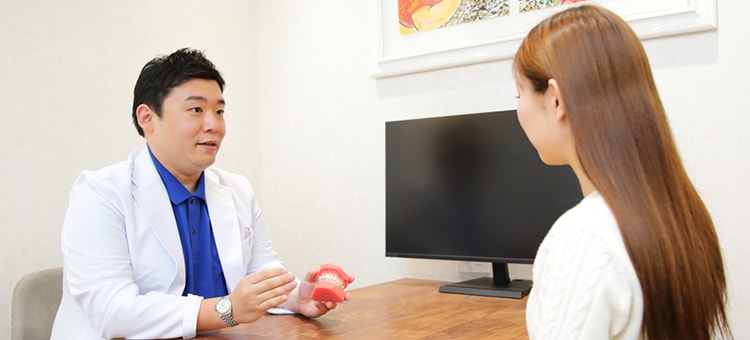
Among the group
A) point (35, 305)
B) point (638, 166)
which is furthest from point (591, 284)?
point (35, 305)

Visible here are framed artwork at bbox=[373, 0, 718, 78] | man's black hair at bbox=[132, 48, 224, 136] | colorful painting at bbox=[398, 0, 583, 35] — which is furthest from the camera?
colorful painting at bbox=[398, 0, 583, 35]

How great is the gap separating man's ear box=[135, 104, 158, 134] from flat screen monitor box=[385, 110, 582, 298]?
33.3 inches

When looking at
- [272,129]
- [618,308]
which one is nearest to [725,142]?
[618,308]

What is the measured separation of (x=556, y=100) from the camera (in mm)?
932

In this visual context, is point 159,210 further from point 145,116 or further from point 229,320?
point 229,320

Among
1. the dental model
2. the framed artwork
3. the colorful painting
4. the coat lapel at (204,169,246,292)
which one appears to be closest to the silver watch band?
the dental model

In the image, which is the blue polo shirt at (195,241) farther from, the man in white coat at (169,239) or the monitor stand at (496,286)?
the monitor stand at (496,286)

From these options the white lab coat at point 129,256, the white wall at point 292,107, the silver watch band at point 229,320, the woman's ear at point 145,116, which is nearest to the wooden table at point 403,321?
Result: the silver watch band at point 229,320

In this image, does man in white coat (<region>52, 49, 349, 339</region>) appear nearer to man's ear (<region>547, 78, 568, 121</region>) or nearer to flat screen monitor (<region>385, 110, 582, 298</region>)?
flat screen monitor (<region>385, 110, 582, 298</region>)

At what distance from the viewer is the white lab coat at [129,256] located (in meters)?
1.52

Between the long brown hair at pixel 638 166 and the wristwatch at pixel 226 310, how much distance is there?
3.12 feet

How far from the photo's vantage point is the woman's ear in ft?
6.07

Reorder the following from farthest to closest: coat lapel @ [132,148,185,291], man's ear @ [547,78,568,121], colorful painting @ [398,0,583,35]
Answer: colorful painting @ [398,0,583,35]
coat lapel @ [132,148,185,291]
man's ear @ [547,78,568,121]

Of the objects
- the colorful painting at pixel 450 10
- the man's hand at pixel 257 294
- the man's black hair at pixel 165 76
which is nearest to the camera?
the man's hand at pixel 257 294
